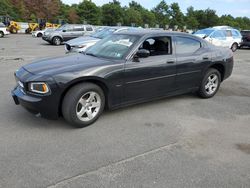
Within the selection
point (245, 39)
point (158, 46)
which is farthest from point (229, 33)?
point (158, 46)

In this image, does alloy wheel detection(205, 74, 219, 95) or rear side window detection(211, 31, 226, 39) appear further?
rear side window detection(211, 31, 226, 39)

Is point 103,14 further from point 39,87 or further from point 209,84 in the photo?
point 39,87

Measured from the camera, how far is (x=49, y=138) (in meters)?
3.85

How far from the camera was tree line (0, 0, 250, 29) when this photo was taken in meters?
51.0

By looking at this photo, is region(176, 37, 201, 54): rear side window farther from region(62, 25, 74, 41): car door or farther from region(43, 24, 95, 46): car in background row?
region(62, 25, 74, 41): car door

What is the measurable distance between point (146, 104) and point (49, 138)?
2282 mm

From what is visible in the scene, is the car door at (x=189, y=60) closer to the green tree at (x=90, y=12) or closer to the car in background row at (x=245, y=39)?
the car in background row at (x=245, y=39)

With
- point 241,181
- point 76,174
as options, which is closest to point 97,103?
point 76,174

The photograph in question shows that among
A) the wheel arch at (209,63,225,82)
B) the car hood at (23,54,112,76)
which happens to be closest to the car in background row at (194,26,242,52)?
the wheel arch at (209,63,225,82)

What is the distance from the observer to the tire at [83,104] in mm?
4027

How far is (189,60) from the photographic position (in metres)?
5.42

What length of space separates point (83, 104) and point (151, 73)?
142 cm

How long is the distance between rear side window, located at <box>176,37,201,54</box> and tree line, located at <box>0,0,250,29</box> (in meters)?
47.5

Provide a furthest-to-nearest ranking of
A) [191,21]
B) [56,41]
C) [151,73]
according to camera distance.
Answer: [191,21] < [56,41] < [151,73]
